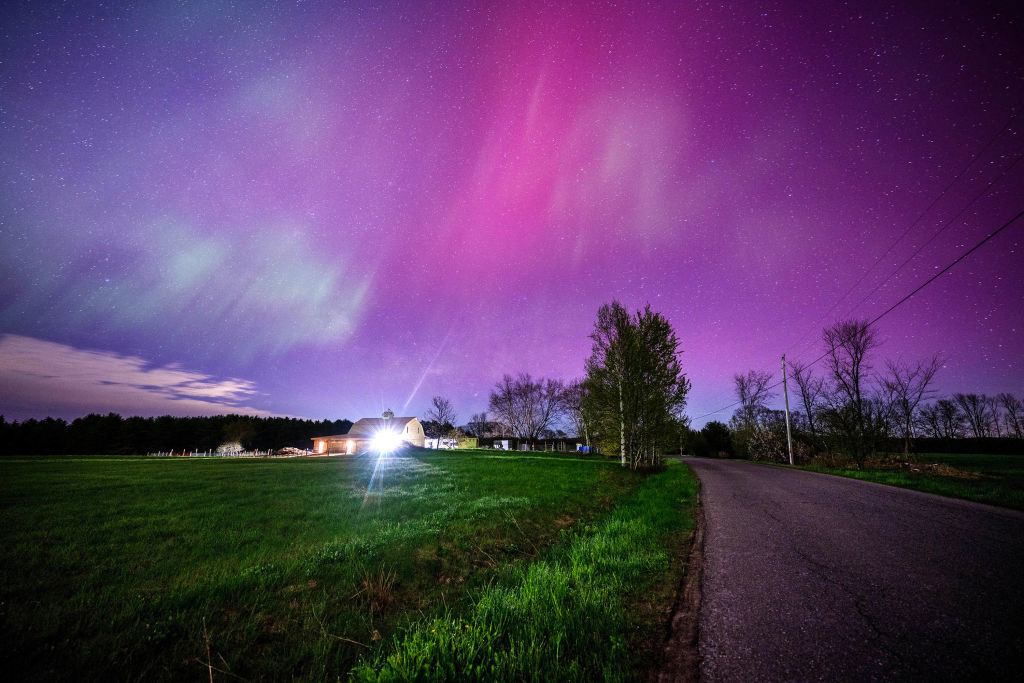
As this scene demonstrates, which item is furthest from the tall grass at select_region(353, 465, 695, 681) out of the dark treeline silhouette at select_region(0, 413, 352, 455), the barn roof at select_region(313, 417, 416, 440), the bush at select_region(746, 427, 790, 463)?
the dark treeline silhouette at select_region(0, 413, 352, 455)

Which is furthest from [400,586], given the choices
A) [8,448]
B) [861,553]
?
[8,448]

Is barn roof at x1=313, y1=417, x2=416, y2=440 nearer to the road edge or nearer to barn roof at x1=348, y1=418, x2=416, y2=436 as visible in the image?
barn roof at x1=348, y1=418, x2=416, y2=436

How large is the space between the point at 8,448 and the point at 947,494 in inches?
4812

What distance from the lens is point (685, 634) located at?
Result: 3.33m

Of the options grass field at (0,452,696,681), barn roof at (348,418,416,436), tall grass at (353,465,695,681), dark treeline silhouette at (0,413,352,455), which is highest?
tall grass at (353,465,695,681)

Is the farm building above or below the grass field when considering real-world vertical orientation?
below

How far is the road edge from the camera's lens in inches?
109

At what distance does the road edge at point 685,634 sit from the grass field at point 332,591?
0.15m

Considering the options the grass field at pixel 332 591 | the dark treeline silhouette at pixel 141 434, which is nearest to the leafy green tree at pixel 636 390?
the grass field at pixel 332 591

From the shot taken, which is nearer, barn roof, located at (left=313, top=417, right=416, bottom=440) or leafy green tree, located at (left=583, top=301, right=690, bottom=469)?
leafy green tree, located at (left=583, top=301, right=690, bottom=469)

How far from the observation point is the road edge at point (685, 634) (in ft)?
9.08

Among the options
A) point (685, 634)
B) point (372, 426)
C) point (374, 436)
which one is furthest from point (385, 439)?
point (685, 634)

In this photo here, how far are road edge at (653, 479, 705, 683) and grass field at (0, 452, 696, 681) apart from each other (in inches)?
5.8

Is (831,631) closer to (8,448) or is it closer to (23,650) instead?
(23,650)
